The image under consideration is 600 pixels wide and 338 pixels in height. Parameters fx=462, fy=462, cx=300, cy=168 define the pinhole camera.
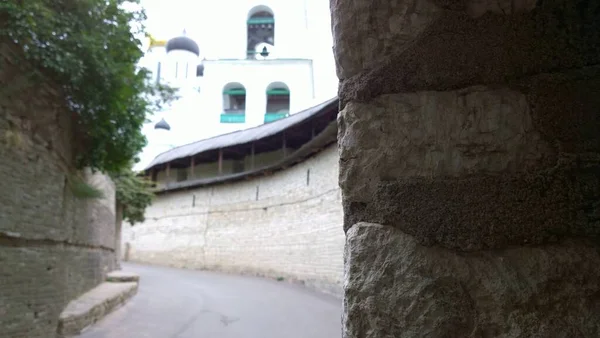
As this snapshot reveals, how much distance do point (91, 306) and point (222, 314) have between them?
245 cm

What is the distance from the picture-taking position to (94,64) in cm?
567

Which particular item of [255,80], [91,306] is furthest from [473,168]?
[255,80]

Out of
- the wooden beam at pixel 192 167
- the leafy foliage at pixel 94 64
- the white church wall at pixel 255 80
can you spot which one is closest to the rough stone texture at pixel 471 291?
the leafy foliage at pixel 94 64

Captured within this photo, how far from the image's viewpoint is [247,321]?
812cm

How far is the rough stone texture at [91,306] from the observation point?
6.43 metres

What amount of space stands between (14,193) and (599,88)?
5373 mm

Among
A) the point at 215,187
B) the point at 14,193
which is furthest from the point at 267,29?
the point at 14,193

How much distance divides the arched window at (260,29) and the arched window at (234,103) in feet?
7.25

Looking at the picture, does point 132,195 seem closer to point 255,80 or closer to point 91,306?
point 91,306

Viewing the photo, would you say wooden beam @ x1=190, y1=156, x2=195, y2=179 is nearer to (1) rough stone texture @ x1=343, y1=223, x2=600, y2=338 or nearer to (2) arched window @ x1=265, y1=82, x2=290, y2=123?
(2) arched window @ x1=265, y1=82, x2=290, y2=123

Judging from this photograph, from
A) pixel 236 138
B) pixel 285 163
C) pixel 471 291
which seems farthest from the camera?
pixel 236 138

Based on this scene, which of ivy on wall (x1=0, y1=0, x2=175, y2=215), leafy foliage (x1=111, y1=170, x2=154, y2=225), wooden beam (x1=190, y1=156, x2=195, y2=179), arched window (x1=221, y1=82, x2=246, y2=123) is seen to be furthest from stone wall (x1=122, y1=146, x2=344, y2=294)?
arched window (x1=221, y1=82, x2=246, y2=123)

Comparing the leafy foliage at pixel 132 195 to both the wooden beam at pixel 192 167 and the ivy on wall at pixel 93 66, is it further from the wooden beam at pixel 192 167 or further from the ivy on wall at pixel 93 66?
the wooden beam at pixel 192 167

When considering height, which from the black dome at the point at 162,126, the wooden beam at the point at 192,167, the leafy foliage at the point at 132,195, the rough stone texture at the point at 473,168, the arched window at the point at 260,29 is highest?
the arched window at the point at 260,29
